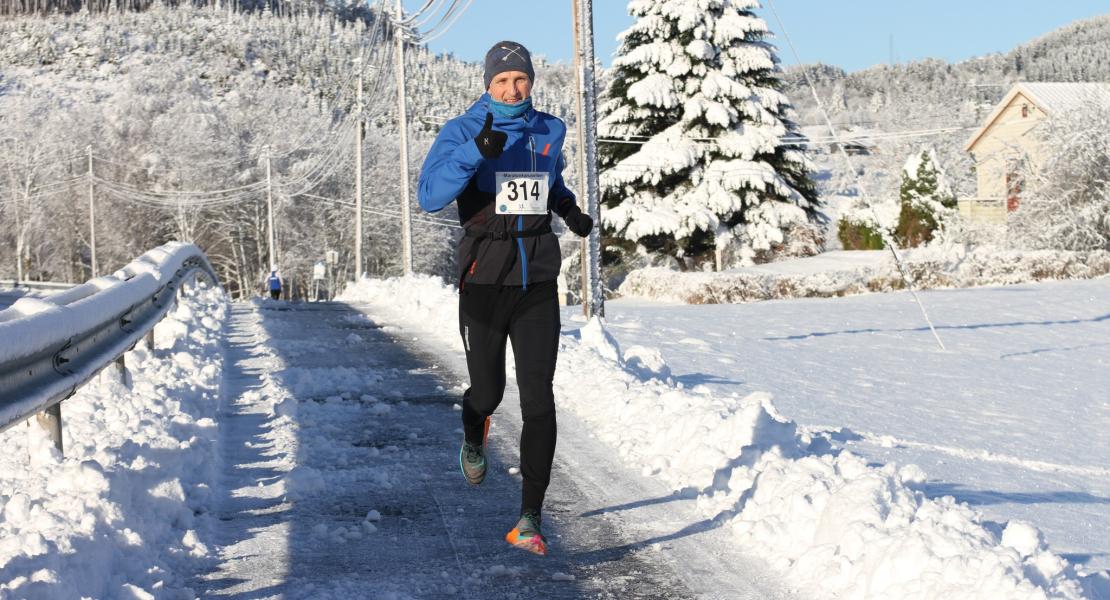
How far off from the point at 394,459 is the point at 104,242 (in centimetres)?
7403

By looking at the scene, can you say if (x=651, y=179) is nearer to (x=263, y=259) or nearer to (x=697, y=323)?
(x=697, y=323)

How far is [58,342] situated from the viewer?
548 cm

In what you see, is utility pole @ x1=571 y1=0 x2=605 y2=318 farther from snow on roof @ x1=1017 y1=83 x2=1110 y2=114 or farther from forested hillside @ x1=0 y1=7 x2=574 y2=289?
forested hillside @ x1=0 y1=7 x2=574 y2=289

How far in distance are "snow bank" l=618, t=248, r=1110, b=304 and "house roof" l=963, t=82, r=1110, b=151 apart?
7.80m

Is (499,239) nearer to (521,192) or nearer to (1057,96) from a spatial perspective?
(521,192)

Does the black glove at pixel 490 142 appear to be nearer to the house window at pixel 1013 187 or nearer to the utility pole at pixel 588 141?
the utility pole at pixel 588 141

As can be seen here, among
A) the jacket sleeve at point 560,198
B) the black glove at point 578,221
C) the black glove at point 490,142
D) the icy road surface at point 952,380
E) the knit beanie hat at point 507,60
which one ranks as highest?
the knit beanie hat at point 507,60

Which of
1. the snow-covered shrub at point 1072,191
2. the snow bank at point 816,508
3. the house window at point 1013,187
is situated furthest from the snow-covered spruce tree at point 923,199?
the snow bank at point 816,508

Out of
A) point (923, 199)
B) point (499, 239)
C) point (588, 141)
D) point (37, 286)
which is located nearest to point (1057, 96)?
point (923, 199)

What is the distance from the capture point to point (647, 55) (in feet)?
114

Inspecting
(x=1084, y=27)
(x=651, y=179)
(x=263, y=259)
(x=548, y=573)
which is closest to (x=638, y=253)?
(x=651, y=179)

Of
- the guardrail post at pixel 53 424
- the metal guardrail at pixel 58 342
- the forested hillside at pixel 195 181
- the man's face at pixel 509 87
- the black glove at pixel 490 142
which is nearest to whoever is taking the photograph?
the metal guardrail at pixel 58 342

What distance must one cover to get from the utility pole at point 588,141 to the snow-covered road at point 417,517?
24.1 feet

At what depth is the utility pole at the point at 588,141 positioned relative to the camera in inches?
653
